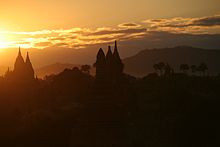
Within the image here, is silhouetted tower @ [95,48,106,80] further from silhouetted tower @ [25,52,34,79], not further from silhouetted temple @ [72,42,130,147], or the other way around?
silhouetted tower @ [25,52,34,79]

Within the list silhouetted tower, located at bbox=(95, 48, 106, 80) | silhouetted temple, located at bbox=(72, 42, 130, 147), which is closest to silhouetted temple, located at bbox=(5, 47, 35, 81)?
silhouetted tower, located at bbox=(95, 48, 106, 80)

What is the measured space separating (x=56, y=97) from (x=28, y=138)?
22.5 metres

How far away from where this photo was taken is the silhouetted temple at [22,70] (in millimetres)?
60350

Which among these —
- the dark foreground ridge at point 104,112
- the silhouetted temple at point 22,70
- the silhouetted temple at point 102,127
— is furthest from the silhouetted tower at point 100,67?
the silhouetted temple at point 22,70

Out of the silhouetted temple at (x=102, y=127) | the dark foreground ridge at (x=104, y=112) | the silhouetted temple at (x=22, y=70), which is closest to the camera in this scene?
the silhouetted temple at (x=102, y=127)

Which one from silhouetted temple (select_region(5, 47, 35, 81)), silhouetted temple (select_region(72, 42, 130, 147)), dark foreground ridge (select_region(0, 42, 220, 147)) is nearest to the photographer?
silhouetted temple (select_region(72, 42, 130, 147))

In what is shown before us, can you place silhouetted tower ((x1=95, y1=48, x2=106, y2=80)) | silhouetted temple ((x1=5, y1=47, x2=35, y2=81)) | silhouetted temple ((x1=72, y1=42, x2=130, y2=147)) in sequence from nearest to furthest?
silhouetted temple ((x1=72, y1=42, x2=130, y2=147)) < silhouetted tower ((x1=95, y1=48, x2=106, y2=80)) < silhouetted temple ((x1=5, y1=47, x2=35, y2=81))

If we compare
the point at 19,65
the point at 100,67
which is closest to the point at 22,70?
the point at 19,65

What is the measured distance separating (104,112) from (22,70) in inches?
1569

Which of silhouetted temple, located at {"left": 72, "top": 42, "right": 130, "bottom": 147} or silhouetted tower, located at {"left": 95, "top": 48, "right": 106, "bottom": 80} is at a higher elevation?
silhouetted tower, located at {"left": 95, "top": 48, "right": 106, "bottom": 80}

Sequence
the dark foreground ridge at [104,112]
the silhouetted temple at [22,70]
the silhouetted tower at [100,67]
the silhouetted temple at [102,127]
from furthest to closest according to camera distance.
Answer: the silhouetted temple at [22,70] → the silhouetted tower at [100,67] → the dark foreground ridge at [104,112] → the silhouetted temple at [102,127]

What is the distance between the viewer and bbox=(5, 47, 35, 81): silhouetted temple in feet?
198

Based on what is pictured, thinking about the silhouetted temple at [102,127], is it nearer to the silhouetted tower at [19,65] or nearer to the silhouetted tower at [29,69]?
the silhouetted tower at [29,69]

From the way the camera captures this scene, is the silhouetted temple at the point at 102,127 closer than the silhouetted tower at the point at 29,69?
Yes
